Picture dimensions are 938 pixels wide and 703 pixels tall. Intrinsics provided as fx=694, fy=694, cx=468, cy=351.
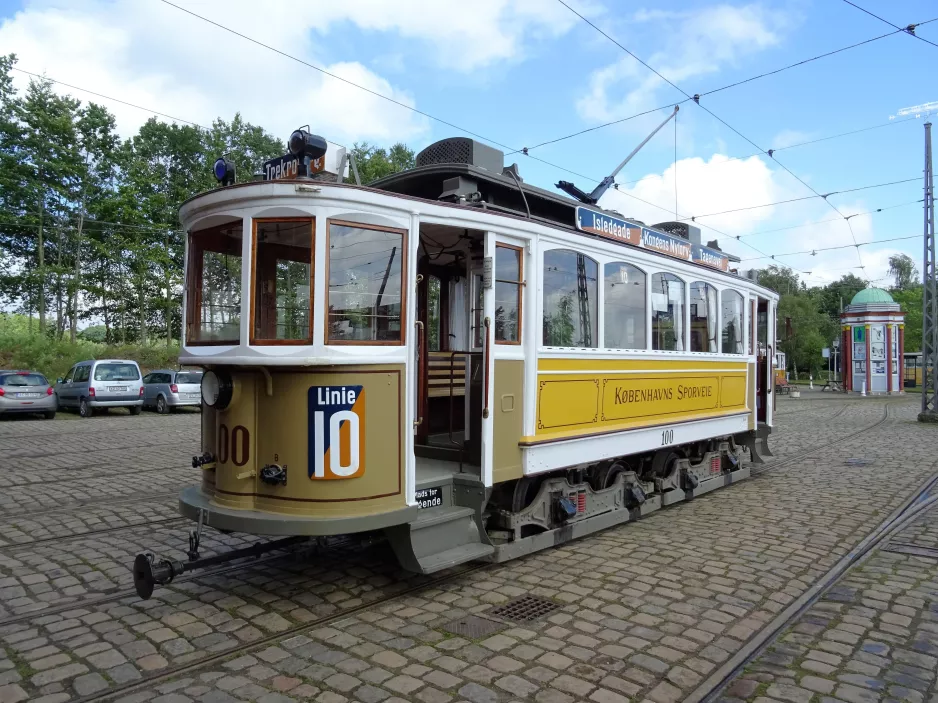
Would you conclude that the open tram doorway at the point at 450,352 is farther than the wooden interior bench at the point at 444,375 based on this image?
No

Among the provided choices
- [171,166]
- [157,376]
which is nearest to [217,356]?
[157,376]

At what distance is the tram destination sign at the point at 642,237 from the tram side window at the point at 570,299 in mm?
377

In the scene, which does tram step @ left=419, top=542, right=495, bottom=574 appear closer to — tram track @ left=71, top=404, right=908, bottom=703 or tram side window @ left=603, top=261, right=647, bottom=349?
tram track @ left=71, top=404, right=908, bottom=703

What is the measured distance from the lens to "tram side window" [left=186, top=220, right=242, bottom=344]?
4.89m

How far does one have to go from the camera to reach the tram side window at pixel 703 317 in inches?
326

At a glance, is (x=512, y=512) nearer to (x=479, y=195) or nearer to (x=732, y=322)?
(x=479, y=195)

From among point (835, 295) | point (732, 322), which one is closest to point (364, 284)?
point (732, 322)

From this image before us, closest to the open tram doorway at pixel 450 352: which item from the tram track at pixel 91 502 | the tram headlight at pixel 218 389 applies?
the tram headlight at pixel 218 389

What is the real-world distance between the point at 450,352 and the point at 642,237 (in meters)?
2.42

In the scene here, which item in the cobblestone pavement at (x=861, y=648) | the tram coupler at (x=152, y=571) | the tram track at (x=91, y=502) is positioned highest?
the tram coupler at (x=152, y=571)

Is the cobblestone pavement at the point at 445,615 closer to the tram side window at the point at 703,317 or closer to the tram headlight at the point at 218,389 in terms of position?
the tram headlight at the point at 218,389

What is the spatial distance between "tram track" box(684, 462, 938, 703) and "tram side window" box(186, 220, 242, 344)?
3.60 m

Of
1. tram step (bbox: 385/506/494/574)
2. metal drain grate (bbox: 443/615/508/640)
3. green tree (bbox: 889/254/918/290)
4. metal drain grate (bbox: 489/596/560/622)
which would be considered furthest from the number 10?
green tree (bbox: 889/254/918/290)

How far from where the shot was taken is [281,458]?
4.60 metres
